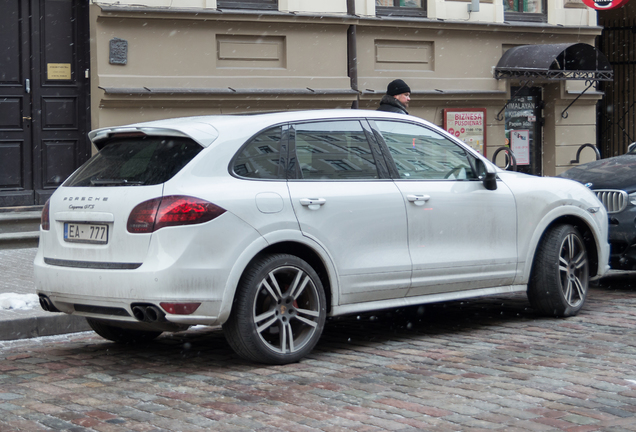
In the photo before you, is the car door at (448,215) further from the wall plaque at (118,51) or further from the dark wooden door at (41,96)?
the dark wooden door at (41,96)

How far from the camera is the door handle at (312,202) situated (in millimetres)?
5977

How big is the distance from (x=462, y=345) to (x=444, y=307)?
→ 1909 mm

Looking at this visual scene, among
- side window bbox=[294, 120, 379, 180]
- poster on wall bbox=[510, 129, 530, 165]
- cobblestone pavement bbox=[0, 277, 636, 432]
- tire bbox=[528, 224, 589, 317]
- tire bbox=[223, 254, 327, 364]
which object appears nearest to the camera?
cobblestone pavement bbox=[0, 277, 636, 432]

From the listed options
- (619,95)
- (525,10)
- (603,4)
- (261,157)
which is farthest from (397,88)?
(619,95)

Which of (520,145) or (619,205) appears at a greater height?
(520,145)

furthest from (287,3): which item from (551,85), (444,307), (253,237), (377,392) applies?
(377,392)

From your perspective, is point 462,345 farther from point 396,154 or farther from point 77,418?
point 77,418

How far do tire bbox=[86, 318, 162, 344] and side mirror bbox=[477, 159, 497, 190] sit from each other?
8.83ft

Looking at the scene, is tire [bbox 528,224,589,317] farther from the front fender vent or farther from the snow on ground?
the snow on ground

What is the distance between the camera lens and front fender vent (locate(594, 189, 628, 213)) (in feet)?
29.8

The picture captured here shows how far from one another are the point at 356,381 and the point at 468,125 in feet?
36.7

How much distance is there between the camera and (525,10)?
16812mm

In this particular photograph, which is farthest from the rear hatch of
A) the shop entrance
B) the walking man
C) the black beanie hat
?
the shop entrance

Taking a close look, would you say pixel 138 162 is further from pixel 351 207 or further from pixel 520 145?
pixel 520 145
